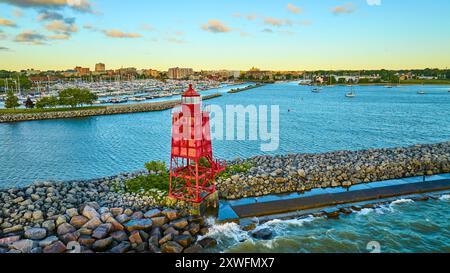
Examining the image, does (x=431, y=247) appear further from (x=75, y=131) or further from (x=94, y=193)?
(x=75, y=131)

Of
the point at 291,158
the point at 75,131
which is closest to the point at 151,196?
the point at 291,158

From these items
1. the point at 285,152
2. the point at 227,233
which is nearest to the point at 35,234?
the point at 227,233

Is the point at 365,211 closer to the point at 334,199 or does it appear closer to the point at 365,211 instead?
the point at 365,211

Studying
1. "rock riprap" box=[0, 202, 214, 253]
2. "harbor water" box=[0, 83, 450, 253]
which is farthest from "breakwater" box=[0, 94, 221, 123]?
"rock riprap" box=[0, 202, 214, 253]

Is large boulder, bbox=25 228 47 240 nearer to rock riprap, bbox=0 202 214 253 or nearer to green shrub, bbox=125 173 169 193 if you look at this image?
rock riprap, bbox=0 202 214 253

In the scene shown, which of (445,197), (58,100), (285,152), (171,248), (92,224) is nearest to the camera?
(171,248)

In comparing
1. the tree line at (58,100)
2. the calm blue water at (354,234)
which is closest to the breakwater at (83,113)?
A: the tree line at (58,100)

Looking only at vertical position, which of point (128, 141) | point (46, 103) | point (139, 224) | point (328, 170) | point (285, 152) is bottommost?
point (285, 152)
